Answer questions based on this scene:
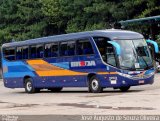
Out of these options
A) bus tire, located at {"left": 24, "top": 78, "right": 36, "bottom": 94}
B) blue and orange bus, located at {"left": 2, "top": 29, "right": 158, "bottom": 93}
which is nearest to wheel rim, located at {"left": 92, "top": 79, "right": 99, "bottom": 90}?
blue and orange bus, located at {"left": 2, "top": 29, "right": 158, "bottom": 93}

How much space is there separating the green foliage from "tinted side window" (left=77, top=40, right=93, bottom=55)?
2509 cm

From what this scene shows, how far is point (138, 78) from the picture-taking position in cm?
2383

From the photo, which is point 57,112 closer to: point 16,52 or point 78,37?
point 78,37

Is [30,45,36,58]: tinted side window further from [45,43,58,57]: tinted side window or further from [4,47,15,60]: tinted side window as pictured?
[4,47,15,60]: tinted side window

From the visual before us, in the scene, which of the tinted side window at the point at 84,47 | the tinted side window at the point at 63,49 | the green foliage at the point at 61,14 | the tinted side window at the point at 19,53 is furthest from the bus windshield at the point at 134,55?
the green foliage at the point at 61,14

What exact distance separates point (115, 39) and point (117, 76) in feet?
5.83

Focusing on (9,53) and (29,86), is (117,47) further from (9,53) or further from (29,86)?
(9,53)

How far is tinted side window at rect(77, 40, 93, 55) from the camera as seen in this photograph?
24.9 m

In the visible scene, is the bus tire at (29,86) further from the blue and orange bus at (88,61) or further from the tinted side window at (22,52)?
the tinted side window at (22,52)

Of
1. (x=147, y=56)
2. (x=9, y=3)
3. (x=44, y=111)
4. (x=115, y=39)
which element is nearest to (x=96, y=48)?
(x=115, y=39)

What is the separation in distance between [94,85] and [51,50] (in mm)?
4020

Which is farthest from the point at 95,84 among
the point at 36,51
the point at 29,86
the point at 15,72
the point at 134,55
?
the point at 15,72

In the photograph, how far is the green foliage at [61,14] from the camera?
52.5m

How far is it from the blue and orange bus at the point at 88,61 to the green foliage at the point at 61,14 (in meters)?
22.6
